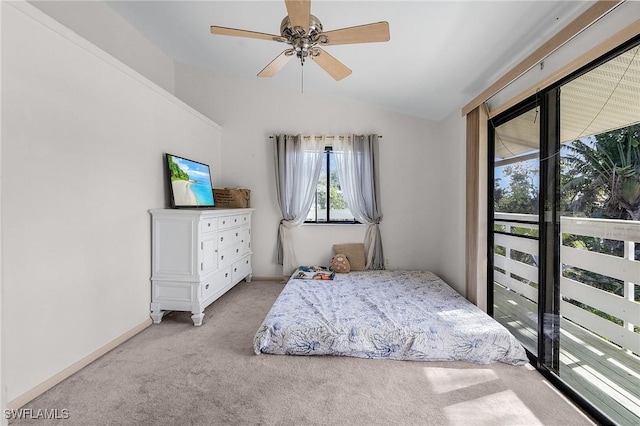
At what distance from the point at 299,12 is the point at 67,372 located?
2708mm

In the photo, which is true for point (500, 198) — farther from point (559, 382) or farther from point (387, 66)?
point (387, 66)

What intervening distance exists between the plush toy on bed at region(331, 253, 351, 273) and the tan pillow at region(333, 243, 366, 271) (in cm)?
9

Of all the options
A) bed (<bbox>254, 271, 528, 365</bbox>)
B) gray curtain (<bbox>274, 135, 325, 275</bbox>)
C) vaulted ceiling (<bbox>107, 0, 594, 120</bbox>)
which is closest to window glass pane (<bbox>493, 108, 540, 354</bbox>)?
bed (<bbox>254, 271, 528, 365</bbox>)

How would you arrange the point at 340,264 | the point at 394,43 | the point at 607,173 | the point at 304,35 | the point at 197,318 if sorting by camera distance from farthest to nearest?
the point at 340,264 → the point at 197,318 → the point at 394,43 → the point at 304,35 → the point at 607,173

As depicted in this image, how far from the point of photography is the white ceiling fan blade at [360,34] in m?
1.79

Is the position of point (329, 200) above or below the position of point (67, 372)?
above

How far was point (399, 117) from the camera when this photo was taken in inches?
162

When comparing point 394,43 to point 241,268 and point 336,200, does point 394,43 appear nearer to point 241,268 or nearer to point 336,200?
point 336,200

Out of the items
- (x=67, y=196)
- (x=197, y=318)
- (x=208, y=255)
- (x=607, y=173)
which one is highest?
(x=607, y=173)

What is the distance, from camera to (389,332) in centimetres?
227

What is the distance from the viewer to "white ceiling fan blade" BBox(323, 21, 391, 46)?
1788 millimetres

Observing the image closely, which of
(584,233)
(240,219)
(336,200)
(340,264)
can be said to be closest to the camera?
(584,233)

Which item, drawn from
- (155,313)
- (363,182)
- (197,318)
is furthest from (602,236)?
(155,313)

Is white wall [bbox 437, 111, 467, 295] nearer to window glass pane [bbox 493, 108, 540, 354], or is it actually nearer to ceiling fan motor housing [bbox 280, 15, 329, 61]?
window glass pane [bbox 493, 108, 540, 354]
